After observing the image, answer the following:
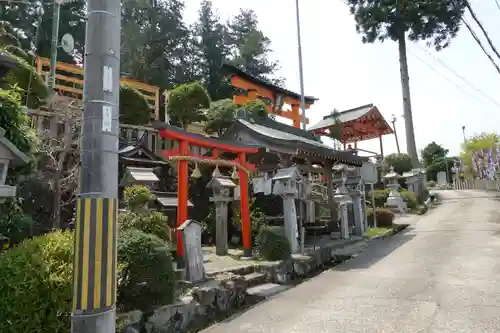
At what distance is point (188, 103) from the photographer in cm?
1911

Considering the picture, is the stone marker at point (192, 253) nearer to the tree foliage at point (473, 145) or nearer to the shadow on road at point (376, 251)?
the shadow on road at point (376, 251)

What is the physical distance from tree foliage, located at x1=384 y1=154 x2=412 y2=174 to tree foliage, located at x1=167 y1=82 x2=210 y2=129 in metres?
20.1

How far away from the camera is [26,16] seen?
2677 centimetres

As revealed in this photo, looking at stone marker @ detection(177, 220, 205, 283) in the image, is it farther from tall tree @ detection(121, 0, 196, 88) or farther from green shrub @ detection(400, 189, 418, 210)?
tall tree @ detection(121, 0, 196, 88)

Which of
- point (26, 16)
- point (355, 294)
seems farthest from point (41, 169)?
point (26, 16)

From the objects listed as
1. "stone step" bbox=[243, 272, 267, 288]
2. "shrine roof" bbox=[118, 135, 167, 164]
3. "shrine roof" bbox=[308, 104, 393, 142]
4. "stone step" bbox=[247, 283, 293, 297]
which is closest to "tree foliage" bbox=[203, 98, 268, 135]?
"shrine roof" bbox=[118, 135, 167, 164]

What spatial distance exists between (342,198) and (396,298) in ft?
28.6

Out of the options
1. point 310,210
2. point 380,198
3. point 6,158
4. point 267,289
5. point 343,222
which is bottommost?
point 267,289

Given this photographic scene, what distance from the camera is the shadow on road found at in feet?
31.2

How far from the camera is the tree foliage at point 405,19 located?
2831cm


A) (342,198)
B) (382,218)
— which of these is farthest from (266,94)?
(342,198)

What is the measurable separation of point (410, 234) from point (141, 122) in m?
14.0

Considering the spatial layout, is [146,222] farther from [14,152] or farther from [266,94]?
[266,94]

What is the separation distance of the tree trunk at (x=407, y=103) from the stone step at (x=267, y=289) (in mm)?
27417
